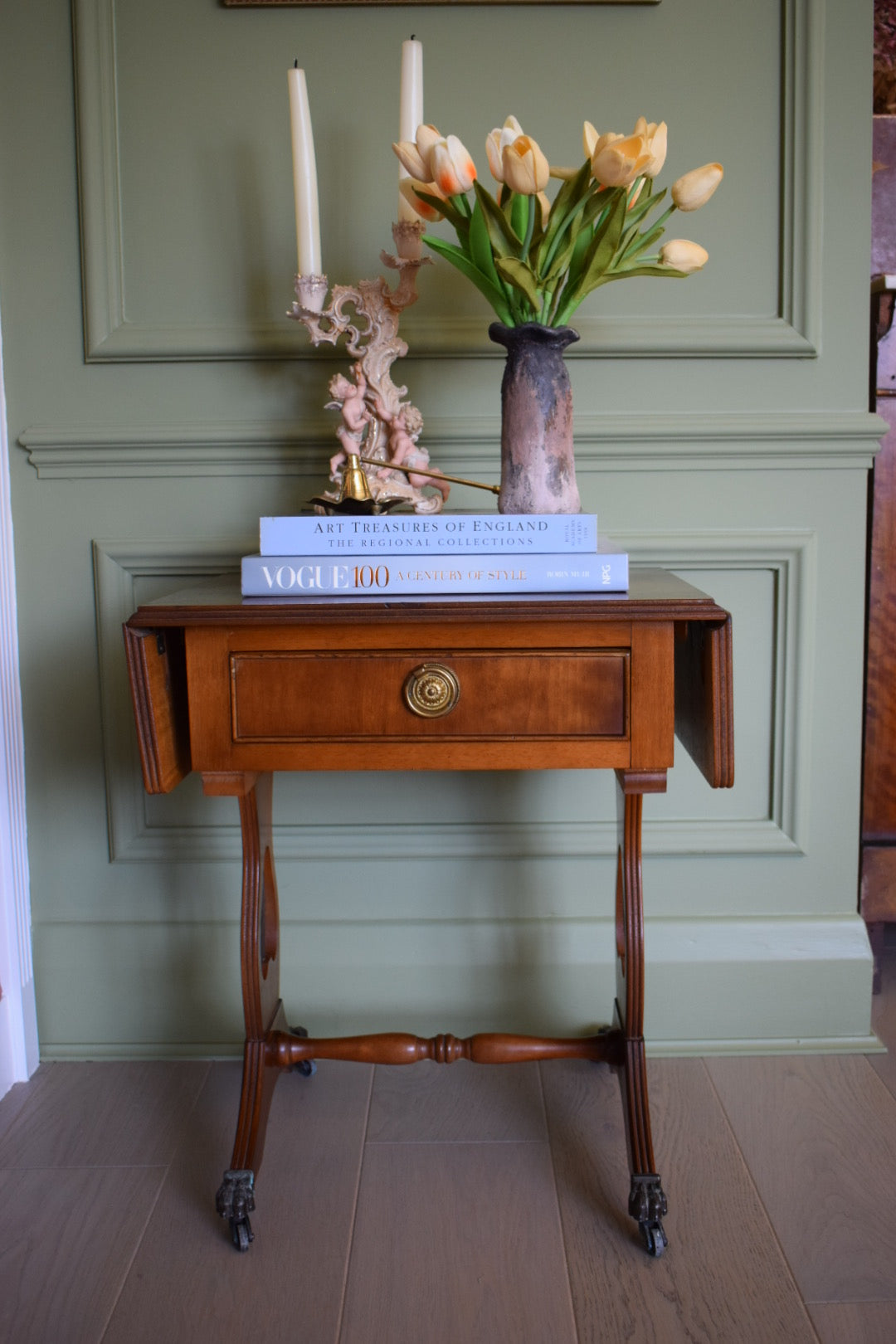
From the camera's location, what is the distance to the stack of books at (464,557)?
1137 mm

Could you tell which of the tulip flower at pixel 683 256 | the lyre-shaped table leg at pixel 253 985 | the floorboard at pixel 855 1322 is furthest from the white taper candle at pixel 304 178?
the floorboard at pixel 855 1322

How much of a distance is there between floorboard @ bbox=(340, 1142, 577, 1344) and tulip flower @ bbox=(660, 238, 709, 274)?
44.3 inches

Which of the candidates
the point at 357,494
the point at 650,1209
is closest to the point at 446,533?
the point at 357,494

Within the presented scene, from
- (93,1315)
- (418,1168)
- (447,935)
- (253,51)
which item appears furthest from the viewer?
(447,935)

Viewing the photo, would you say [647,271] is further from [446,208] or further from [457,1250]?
[457,1250]

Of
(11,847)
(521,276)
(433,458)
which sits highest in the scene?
(521,276)

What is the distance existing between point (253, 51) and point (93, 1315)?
164 centimetres

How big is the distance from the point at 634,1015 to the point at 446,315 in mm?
1023

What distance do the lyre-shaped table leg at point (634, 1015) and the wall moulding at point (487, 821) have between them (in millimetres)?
317

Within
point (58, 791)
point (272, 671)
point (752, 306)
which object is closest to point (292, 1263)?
point (272, 671)

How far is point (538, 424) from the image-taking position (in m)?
1.22

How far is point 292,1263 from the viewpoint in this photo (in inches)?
45.9

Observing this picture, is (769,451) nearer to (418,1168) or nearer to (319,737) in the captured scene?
(319,737)

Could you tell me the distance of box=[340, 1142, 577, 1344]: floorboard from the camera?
107cm
